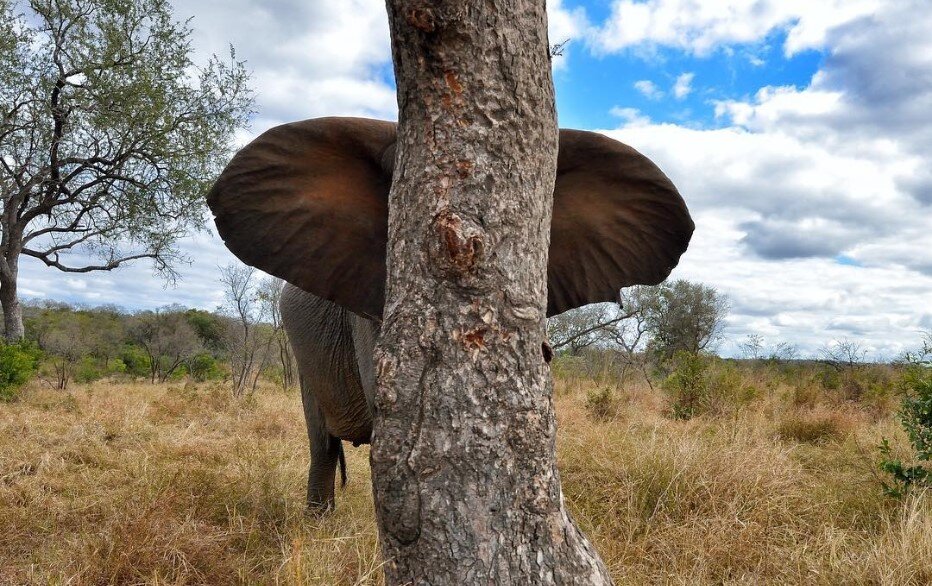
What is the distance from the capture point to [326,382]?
4.57m

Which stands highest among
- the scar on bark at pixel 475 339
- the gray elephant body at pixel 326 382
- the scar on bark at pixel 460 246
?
the scar on bark at pixel 460 246

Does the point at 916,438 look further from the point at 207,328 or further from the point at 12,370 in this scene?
the point at 207,328

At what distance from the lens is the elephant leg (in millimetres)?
4930

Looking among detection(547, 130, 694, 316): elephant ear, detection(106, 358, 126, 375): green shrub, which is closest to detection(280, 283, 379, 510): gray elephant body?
detection(547, 130, 694, 316): elephant ear

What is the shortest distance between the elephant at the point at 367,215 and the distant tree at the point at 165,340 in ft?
73.0

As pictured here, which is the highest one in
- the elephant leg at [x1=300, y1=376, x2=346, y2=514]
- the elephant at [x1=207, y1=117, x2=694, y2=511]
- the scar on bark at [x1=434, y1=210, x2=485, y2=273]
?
the elephant at [x1=207, y1=117, x2=694, y2=511]

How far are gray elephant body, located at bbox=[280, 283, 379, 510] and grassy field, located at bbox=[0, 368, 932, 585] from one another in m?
0.34

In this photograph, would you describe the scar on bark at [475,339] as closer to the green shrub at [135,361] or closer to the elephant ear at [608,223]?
the elephant ear at [608,223]

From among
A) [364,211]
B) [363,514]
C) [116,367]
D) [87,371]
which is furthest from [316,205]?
[116,367]

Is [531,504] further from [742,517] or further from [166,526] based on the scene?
[742,517]

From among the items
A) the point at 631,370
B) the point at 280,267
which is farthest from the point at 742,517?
the point at 631,370

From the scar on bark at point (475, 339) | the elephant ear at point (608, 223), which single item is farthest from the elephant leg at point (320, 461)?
the scar on bark at point (475, 339)

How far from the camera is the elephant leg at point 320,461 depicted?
4.93m

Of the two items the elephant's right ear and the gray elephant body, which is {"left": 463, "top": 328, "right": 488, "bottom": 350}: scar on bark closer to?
the elephant's right ear
